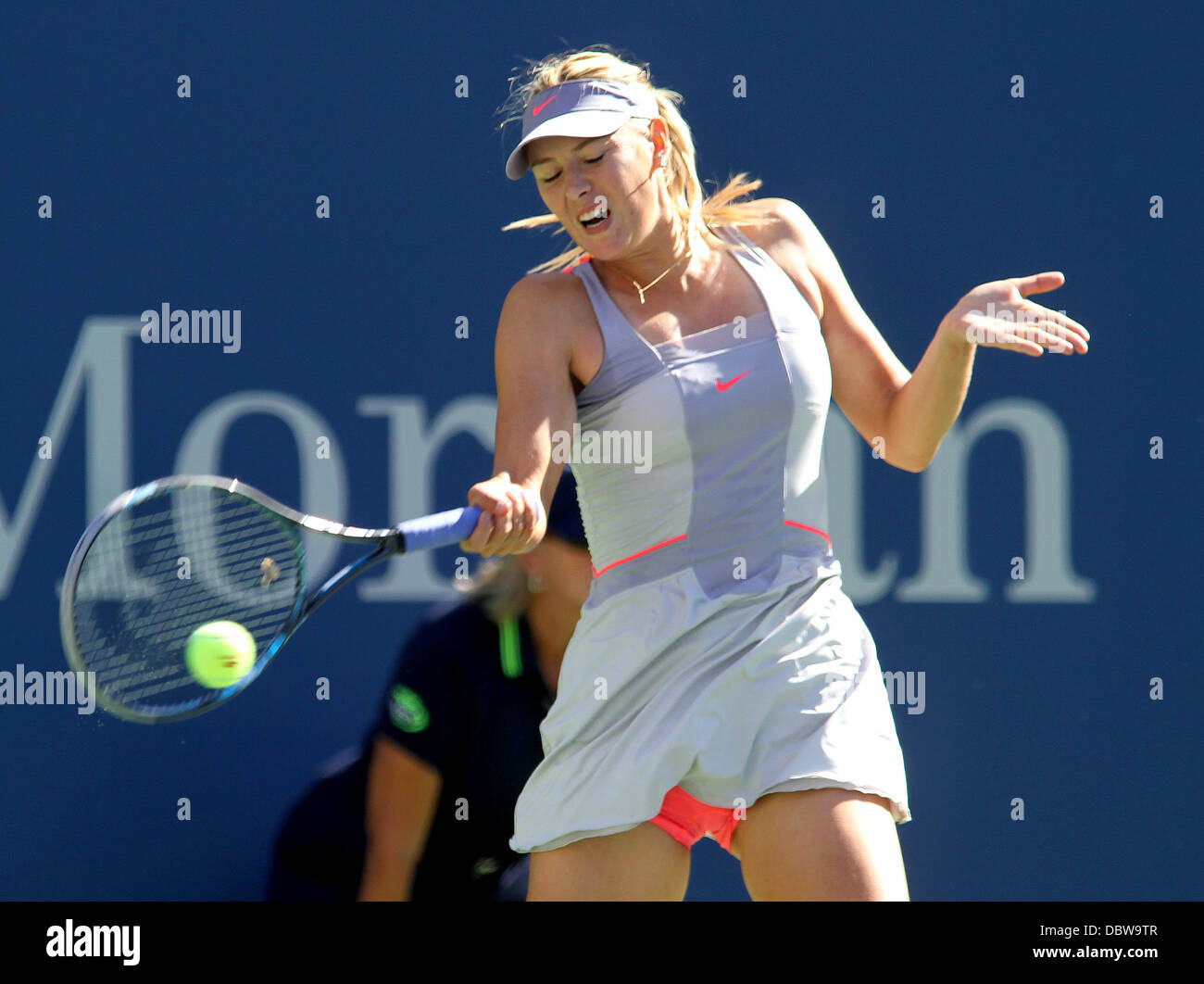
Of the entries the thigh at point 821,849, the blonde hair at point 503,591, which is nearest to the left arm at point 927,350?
the thigh at point 821,849

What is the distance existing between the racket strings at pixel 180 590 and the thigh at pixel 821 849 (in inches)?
27.0

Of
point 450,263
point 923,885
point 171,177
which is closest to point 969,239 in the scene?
point 450,263

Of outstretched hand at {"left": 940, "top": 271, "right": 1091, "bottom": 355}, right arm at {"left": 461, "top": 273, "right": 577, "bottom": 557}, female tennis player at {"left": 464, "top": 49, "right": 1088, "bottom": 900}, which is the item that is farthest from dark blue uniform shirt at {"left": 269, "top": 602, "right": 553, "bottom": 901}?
outstretched hand at {"left": 940, "top": 271, "right": 1091, "bottom": 355}

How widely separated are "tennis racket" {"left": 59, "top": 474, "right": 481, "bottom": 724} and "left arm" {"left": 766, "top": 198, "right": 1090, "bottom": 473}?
2.05 ft

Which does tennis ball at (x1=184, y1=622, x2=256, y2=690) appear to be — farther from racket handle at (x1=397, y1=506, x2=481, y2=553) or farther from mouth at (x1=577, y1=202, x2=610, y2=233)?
mouth at (x1=577, y1=202, x2=610, y2=233)

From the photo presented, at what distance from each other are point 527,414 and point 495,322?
1.23 metres

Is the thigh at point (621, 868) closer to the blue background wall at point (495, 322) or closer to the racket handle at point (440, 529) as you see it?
the racket handle at point (440, 529)

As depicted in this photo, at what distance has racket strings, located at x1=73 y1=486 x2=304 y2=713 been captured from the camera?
201 centimetres

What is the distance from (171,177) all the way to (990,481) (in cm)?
179

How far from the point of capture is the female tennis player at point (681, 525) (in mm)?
1917

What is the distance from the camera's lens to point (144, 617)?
2176mm

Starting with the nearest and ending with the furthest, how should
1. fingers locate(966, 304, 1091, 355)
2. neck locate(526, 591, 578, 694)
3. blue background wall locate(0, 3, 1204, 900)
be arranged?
1. fingers locate(966, 304, 1091, 355)
2. neck locate(526, 591, 578, 694)
3. blue background wall locate(0, 3, 1204, 900)

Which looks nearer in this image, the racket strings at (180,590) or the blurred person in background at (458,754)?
the racket strings at (180,590)
